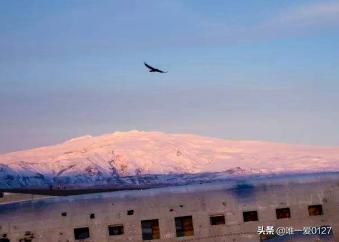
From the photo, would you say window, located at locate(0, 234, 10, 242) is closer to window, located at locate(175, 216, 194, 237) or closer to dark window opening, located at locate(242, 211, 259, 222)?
window, located at locate(175, 216, 194, 237)

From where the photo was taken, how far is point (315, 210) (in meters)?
28.8

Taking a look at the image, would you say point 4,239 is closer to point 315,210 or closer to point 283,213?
point 283,213

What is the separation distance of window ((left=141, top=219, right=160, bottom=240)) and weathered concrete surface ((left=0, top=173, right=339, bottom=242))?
0.21m

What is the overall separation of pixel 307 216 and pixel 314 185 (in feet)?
5.88

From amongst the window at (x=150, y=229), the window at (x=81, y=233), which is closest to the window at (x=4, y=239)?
the window at (x=81, y=233)

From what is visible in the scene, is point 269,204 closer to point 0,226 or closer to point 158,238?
point 158,238

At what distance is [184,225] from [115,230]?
3.55 meters

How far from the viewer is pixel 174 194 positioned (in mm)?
28969

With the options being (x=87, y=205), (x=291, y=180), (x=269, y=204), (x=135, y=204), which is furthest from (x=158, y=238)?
(x=291, y=180)

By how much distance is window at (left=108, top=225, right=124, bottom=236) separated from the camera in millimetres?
28047

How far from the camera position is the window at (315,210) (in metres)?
28.8

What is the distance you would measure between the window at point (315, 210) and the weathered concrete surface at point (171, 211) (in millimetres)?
161

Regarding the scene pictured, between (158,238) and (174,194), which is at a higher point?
(174,194)

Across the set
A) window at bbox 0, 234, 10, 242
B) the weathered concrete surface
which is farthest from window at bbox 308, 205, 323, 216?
window at bbox 0, 234, 10, 242
